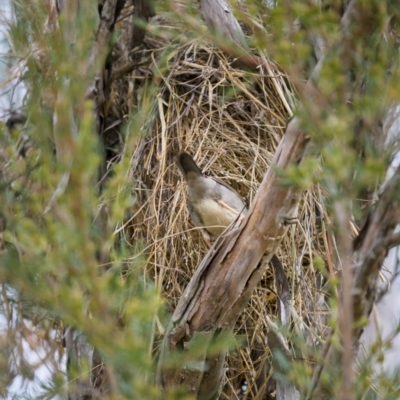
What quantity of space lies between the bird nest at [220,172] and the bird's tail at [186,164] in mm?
185

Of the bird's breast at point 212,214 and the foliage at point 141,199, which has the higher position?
the foliage at point 141,199

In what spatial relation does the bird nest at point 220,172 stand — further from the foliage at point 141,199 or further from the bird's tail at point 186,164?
the bird's tail at point 186,164

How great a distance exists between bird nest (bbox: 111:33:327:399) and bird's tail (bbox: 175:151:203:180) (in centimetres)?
18

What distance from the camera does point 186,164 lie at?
2.20 meters

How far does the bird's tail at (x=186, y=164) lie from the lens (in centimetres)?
217

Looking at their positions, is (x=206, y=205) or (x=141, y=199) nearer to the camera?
(x=206, y=205)

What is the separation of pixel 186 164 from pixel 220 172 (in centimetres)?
34

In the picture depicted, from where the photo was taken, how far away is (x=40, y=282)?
1.28m

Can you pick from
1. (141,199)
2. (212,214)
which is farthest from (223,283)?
(141,199)

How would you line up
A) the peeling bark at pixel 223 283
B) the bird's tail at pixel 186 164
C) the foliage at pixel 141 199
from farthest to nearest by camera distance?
the bird's tail at pixel 186 164
the peeling bark at pixel 223 283
the foliage at pixel 141 199

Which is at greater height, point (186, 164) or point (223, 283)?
point (186, 164)

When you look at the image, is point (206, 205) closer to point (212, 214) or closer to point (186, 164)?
point (212, 214)

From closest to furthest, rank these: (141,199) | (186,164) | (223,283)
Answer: (223,283), (186,164), (141,199)

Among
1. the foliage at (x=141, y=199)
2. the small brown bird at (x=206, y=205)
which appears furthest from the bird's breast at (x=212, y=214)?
the foliage at (x=141, y=199)
